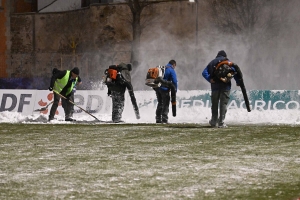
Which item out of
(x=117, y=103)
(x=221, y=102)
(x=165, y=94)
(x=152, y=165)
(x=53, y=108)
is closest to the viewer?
(x=152, y=165)

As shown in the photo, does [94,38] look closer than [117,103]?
No

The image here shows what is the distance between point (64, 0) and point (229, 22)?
12901mm

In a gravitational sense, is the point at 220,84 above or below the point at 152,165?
above

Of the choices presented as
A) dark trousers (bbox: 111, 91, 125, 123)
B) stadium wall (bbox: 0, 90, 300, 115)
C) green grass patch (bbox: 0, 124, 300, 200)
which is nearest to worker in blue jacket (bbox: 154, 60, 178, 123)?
dark trousers (bbox: 111, 91, 125, 123)

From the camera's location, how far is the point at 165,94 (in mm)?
21219

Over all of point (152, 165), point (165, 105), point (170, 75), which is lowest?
point (152, 165)

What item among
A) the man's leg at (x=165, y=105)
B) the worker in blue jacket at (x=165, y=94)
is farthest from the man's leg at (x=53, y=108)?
the man's leg at (x=165, y=105)

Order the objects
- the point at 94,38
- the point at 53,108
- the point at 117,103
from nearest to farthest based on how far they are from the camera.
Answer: the point at 117,103 → the point at 53,108 → the point at 94,38

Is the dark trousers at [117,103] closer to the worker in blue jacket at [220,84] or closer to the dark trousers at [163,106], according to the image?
the dark trousers at [163,106]

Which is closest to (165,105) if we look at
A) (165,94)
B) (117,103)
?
(165,94)

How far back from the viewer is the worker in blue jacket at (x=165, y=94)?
830 inches

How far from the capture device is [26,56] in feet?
159

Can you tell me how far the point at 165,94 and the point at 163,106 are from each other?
37 centimetres

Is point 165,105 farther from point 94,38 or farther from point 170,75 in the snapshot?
point 94,38
